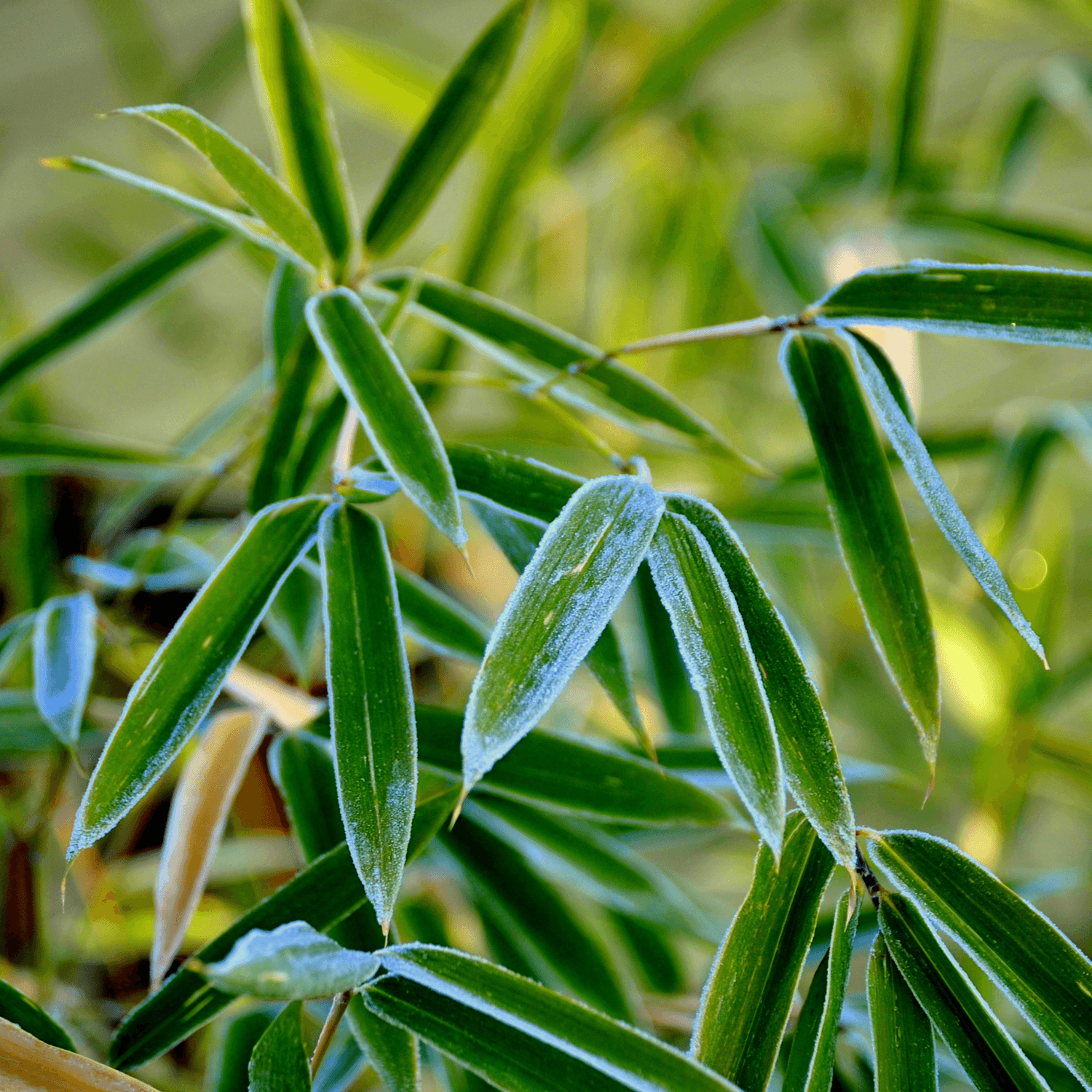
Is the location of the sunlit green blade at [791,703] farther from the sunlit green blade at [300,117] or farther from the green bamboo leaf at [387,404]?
the sunlit green blade at [300,117]

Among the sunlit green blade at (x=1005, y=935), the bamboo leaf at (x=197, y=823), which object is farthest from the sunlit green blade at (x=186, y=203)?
the sunlit green blade at (x=1005, y=935)

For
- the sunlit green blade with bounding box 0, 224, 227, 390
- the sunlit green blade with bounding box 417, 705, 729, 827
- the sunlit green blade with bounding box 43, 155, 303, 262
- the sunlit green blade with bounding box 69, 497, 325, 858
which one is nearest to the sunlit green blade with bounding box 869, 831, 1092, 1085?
the sunlit green blade with bounding box 417, 705, 729, 827

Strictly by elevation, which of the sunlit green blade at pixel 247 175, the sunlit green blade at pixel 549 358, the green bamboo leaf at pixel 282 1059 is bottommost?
the green bamboo leaf at pixel 282 1059

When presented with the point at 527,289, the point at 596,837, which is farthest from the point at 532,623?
the point at 527,289

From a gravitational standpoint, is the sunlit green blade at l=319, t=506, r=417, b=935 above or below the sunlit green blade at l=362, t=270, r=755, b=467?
below

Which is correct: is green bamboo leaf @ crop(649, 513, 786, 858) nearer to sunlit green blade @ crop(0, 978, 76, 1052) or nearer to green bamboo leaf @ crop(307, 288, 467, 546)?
green bamboo leaf @ crop(307, 288, 467, 546)

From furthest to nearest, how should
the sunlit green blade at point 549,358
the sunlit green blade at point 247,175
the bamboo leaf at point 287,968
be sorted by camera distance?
the sunlit green blade at point 549,358 → the sunlit green blade at point 247,175 → the bamboo leaf at point 287,968

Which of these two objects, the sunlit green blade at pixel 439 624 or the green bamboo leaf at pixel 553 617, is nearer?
the green bamboo leaf at pixel 553 617

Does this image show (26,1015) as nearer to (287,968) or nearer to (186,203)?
(287,968)
